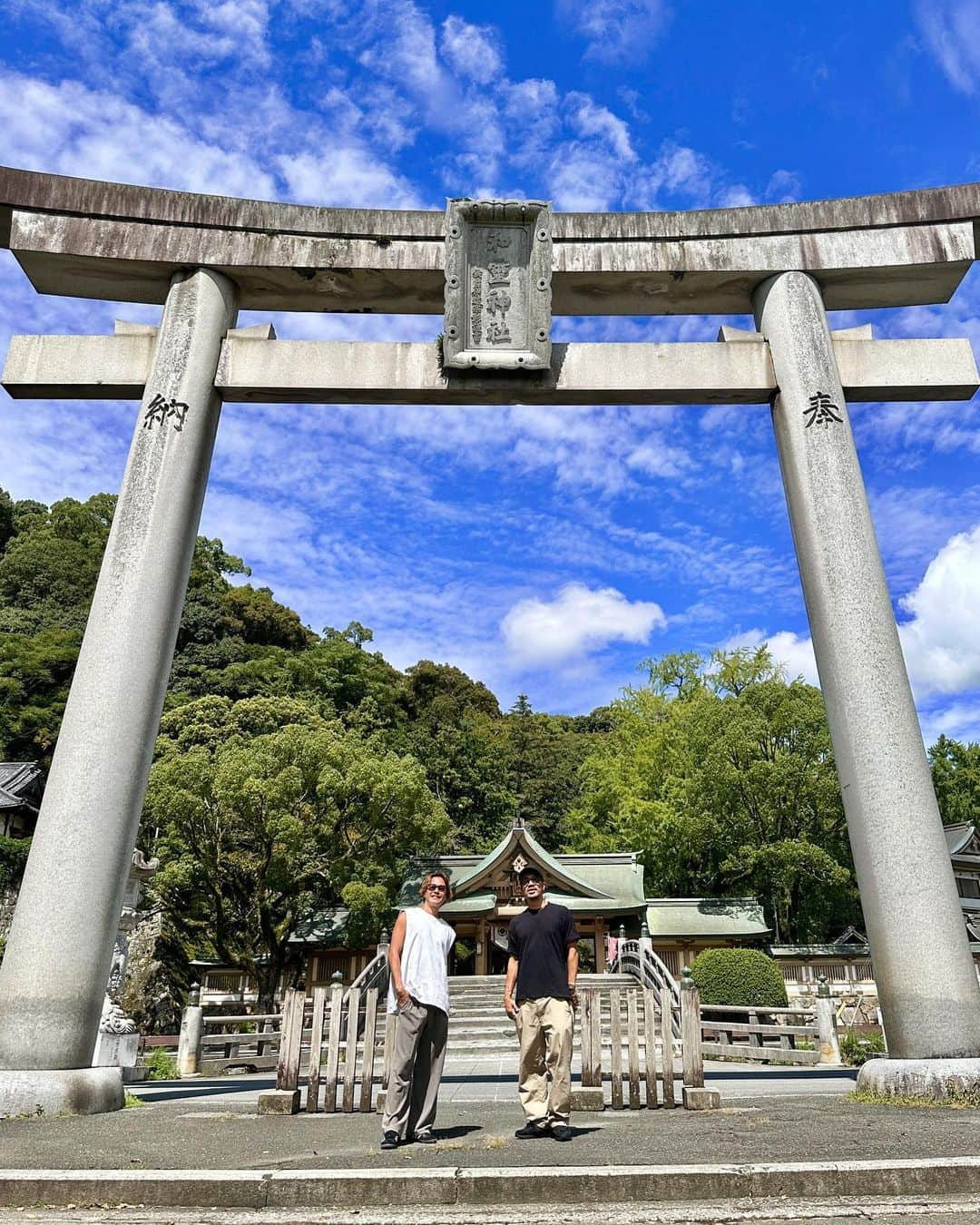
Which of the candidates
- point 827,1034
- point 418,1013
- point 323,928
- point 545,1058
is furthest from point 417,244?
point 323,928

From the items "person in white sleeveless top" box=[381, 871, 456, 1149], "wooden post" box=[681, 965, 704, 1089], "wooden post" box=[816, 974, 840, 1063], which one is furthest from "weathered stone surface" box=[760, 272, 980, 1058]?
"wooden post" box=[816, 974, 840, 1063]

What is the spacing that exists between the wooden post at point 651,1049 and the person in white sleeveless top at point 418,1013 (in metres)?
1.69

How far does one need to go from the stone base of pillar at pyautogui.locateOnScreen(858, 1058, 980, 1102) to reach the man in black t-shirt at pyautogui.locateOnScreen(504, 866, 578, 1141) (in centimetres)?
254

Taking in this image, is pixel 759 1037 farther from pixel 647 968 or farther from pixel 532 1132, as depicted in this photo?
pixel 532 1132

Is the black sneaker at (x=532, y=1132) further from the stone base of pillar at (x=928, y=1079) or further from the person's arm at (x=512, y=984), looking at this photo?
the stone base of pillar at (x=928, y=1079)

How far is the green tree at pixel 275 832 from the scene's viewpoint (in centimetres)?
2242

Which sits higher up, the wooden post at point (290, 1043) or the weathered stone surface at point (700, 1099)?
the wooden post at point (290, 1043)

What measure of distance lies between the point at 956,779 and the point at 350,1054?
4754 centimetres

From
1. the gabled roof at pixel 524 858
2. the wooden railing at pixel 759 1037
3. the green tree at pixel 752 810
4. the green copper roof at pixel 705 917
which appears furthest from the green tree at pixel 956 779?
the wooden railing at pixel 759 1037

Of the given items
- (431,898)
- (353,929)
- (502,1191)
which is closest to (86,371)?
(431,898)

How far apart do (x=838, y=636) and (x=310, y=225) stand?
5946 mm

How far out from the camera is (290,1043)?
616 centimetres

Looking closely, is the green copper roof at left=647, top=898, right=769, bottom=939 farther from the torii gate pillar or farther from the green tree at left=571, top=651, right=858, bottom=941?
the torii gate pillar

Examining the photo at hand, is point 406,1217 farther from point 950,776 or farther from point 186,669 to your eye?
point 950,776
